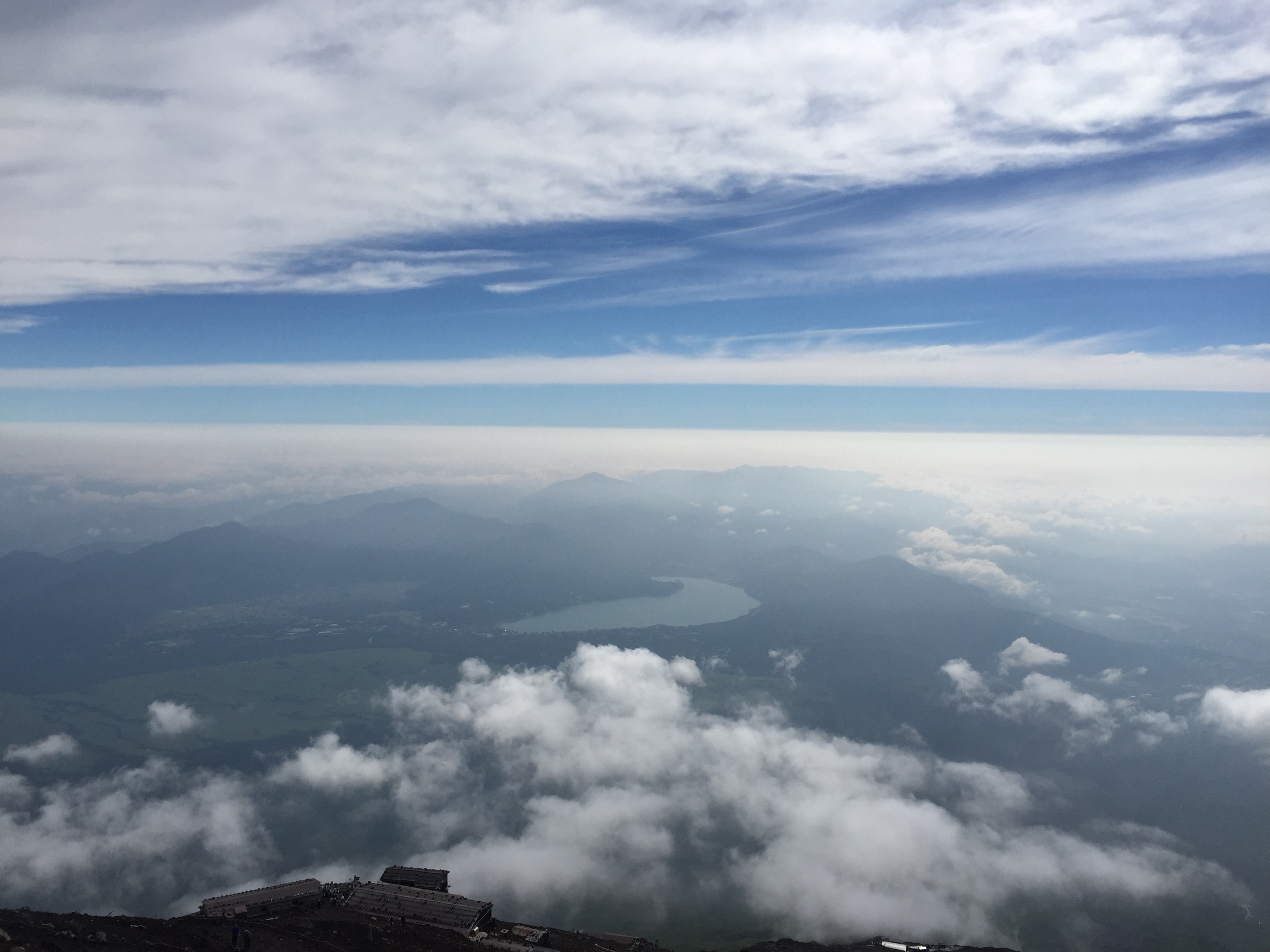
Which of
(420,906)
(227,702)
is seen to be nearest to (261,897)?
(420,906)

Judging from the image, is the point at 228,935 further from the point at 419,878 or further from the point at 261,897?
the point at 419,878

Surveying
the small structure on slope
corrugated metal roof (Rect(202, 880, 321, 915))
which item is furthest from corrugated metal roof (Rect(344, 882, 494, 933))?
corrugated metal roof (Rect(202, 880, 321, 915))

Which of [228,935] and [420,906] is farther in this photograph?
[420,906]

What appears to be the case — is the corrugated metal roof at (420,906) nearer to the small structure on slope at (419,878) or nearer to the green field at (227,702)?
the small structure on slope at (419,878)

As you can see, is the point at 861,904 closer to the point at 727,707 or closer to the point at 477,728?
the point at 727,707

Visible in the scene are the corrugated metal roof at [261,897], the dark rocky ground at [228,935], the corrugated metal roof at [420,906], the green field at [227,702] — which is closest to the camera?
the dark rocky ground at [228,935]

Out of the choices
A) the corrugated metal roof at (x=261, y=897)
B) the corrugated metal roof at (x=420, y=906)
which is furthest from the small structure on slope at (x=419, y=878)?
the corrugated metal roof at (x=261, y=897)

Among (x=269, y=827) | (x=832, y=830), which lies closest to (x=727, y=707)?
(x=832, y=830)

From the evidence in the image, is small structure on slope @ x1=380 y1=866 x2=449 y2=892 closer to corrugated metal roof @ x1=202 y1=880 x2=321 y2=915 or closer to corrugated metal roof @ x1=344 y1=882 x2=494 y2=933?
corrugated metal roof @ x1=344 y1=882 x2=494 y2=933
